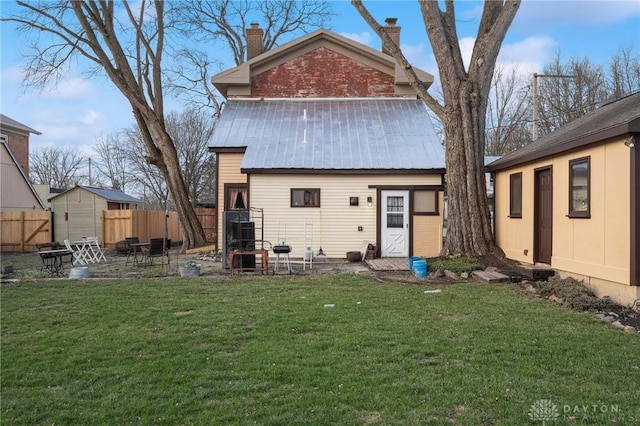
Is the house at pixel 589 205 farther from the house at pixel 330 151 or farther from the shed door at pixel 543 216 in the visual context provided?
the house at pixel 330 151

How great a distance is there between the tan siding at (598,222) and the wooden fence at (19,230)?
2078 cm

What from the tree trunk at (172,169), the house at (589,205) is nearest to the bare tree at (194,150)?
the tree trunk at (172,169)

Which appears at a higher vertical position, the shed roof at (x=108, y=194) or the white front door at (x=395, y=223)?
the shed roof at (x=108, y=194)

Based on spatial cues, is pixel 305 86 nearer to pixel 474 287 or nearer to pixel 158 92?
pixel 158 92

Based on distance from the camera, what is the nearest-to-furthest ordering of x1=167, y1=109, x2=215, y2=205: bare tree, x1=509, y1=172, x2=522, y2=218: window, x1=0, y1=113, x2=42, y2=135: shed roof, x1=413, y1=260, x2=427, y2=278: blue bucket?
x1=413, y1=260, x2=427, y2=278: blue bucket
x1=509, y1=172, x2=522, y2=218: window
x1=0, y1=113, x2=42, y2=135: shed roof
x1=167, y1=109, x2=215, y2=205: bare tree

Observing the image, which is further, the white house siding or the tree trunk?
the tree trunk

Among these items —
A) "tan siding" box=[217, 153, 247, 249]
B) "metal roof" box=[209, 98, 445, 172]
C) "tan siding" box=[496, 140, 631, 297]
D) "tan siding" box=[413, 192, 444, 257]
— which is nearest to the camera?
"tan siding" box=[496, 140, 631, 297]

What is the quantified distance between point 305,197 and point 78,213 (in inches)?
548

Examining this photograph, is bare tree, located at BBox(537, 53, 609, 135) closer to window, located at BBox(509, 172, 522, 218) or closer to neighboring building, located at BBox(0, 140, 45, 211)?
window, located at BBox(509, 172, 522, 218)

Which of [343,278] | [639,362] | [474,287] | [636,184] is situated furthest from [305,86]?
[639,362]

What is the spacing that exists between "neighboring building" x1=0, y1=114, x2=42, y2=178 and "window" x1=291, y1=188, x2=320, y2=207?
23828mm

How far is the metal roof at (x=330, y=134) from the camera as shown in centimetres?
1481

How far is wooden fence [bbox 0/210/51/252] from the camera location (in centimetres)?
2086

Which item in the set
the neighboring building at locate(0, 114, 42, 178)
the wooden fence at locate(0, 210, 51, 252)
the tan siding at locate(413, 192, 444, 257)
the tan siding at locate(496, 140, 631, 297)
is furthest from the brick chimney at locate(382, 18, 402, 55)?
the neighboring building at locate(0, 114, 42, 178)
